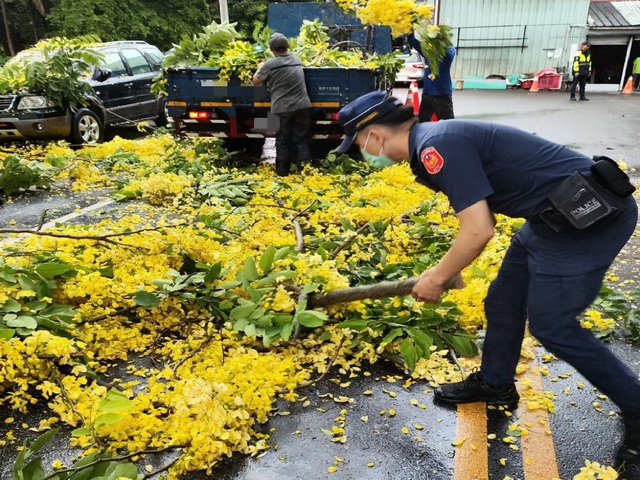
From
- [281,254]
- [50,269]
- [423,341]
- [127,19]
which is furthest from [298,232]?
[127,19]

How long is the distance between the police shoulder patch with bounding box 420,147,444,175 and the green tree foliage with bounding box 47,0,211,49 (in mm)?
22458

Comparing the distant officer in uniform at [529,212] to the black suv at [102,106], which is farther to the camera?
the black suv at [102,106]

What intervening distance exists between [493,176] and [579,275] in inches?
22.9

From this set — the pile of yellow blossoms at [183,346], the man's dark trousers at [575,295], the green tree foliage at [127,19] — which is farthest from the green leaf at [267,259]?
the green tree foliage at [127,19]

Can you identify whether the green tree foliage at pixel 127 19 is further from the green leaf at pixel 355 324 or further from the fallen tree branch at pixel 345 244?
the green leaf at pixel 355 324

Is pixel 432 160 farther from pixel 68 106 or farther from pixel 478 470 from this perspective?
pixel 68 106

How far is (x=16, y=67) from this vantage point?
934 centimetres

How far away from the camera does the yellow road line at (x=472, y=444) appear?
250cm

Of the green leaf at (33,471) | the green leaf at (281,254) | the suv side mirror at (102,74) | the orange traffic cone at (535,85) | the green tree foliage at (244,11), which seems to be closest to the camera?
the green leaf at (33,471)

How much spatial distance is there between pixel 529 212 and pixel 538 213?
0.13 ft

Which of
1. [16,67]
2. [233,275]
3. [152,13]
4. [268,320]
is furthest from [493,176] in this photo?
[152,13]

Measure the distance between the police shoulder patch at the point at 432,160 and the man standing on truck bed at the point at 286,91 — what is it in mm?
5412

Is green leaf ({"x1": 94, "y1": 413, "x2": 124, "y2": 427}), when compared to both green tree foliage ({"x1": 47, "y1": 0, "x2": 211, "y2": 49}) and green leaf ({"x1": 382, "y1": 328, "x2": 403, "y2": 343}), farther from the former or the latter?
green tree foliage ({"x1": 47, "y1": 0, "x2": 211, "y2": 49})

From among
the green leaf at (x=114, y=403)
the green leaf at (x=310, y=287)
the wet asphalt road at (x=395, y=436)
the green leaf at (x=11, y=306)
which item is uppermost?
the green leaf at (x=11, y=306)
